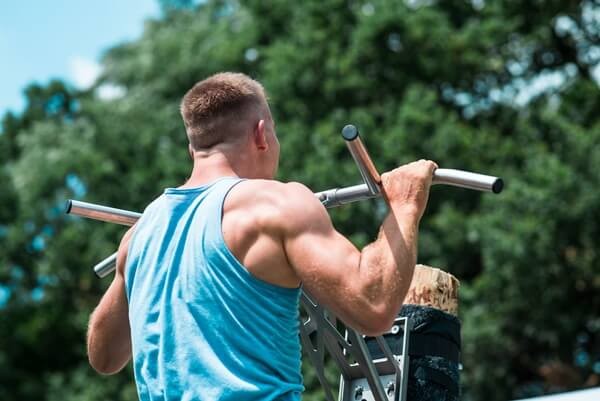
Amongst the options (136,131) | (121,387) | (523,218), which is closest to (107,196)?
(136,131)

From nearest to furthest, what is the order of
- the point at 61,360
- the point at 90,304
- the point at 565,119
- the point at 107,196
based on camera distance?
the point at 565,119 < the point at 107,196 < the point at 90,304 < the point at 61,360

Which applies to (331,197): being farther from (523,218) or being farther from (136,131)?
(136,131)

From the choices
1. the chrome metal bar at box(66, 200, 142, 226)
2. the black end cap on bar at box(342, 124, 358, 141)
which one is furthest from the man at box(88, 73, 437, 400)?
the chrome metal bar at box(66, 200, 142, 226)

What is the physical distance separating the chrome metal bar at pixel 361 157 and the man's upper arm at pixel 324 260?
0.45ft

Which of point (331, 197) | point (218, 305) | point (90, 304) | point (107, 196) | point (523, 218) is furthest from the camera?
point (90, 304)

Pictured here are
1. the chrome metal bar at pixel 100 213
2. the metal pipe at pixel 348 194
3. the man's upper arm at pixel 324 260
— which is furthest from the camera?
the chrome metal bar at pixel 100 213

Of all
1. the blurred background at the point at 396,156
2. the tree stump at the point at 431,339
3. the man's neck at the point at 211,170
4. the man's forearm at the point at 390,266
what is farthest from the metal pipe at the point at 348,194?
the blurred background at the point at 396,156

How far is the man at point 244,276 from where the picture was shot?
82.0 inches

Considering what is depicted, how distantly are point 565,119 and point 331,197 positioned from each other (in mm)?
10215

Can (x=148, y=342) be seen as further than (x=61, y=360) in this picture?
No

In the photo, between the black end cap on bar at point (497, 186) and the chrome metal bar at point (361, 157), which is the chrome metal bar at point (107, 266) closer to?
the chrome metal bar at point (361, 157)

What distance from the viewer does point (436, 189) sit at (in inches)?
494

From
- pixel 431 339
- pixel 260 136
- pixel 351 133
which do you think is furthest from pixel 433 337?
pixel 351 133

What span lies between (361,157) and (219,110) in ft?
1.27
